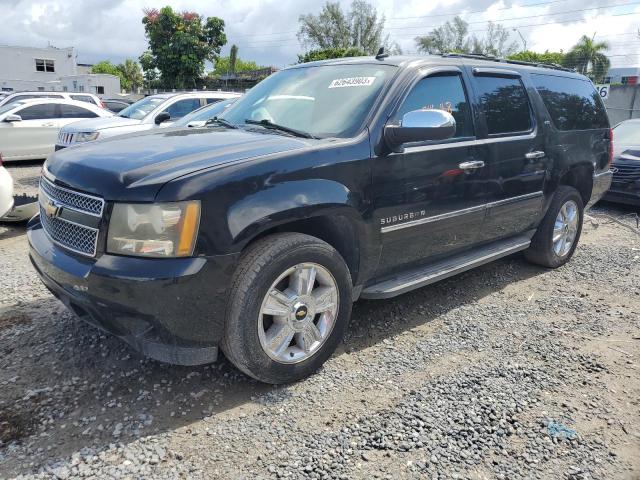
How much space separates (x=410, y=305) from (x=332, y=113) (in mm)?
1734

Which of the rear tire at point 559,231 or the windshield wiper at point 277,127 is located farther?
the rear tire at point 559,231

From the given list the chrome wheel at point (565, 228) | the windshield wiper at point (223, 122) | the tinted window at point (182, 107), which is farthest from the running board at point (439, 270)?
the tinted window at point (182, 107)

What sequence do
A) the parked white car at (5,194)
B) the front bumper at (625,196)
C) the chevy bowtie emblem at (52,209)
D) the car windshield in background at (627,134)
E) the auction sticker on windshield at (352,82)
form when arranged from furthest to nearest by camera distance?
the car windshield in background at (627,134), the front bumper at (625,196), the parked white car at (5,194), the auction sticker on windshield at (352,82), the chevy bowtie emblem at (52,209)

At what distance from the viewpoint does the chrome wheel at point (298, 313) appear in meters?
2.91

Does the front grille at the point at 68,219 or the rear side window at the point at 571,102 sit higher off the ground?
the rear side window at the point at 571,102

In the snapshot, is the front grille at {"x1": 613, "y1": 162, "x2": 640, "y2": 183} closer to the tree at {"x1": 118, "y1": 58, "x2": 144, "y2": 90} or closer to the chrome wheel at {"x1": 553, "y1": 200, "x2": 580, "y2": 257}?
the chrome wheel at {"x1": 553, "y1": 200, "x2": 580, "y2": 257}

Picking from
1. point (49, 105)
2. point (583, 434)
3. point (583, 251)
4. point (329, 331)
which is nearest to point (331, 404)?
point (329, 331)

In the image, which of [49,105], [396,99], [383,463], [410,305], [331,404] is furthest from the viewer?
[49,105]

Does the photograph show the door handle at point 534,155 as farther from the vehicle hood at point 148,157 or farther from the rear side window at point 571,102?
the vehicle hood at point 148,157

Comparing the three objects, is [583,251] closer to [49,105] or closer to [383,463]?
[383,463]

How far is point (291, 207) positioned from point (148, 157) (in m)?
0.82

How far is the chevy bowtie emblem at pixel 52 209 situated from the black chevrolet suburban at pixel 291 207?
0.05 ft

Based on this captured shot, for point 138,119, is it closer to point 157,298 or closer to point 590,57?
point 157,298

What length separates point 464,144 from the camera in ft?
12.8
